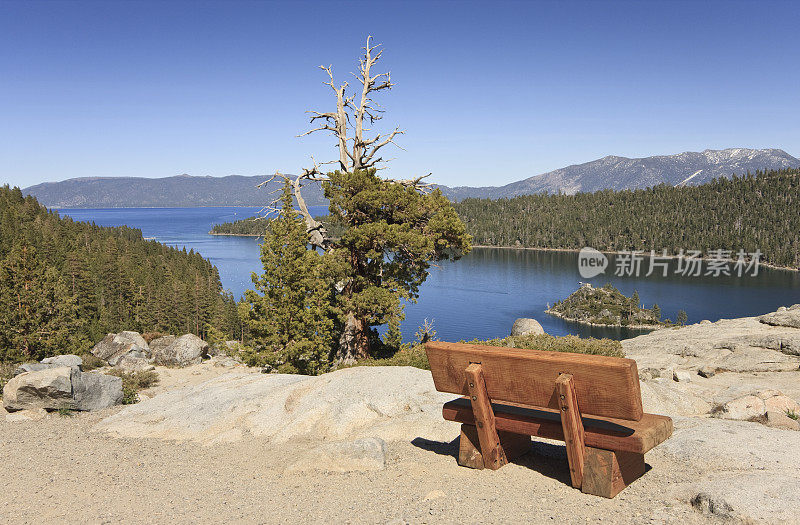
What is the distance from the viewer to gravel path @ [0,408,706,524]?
629 cm

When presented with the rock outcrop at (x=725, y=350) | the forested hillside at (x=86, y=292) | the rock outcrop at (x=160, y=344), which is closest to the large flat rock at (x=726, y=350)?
the rock outcrop at (x=725, y=350)

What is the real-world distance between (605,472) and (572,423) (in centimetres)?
90

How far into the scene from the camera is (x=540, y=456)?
26.2 feet

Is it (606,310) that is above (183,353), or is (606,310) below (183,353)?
below

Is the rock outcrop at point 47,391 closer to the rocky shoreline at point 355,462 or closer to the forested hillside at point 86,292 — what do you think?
the rocky shoreline at point 355,462

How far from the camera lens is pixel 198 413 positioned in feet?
40.8

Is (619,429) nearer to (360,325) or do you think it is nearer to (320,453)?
(320,453)

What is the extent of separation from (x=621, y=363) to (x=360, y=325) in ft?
65.5

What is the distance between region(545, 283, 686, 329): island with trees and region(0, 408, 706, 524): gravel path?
90.0m

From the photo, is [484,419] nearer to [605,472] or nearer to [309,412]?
[605,472]

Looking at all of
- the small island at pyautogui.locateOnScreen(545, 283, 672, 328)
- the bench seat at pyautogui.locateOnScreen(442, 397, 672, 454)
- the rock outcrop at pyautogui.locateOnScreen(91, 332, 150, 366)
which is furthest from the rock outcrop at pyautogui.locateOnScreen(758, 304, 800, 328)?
the small island at pyautogui.locateOnScreen(545, 283, 672, 328)

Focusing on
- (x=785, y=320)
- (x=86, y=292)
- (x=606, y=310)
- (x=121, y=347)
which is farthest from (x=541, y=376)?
(x=606, y=310)

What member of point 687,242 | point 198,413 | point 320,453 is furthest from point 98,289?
point 687,242

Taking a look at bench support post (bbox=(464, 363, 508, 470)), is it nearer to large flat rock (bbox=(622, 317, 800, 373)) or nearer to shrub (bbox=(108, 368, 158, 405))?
shrub (bbox=(108, 368, 158, 405))
